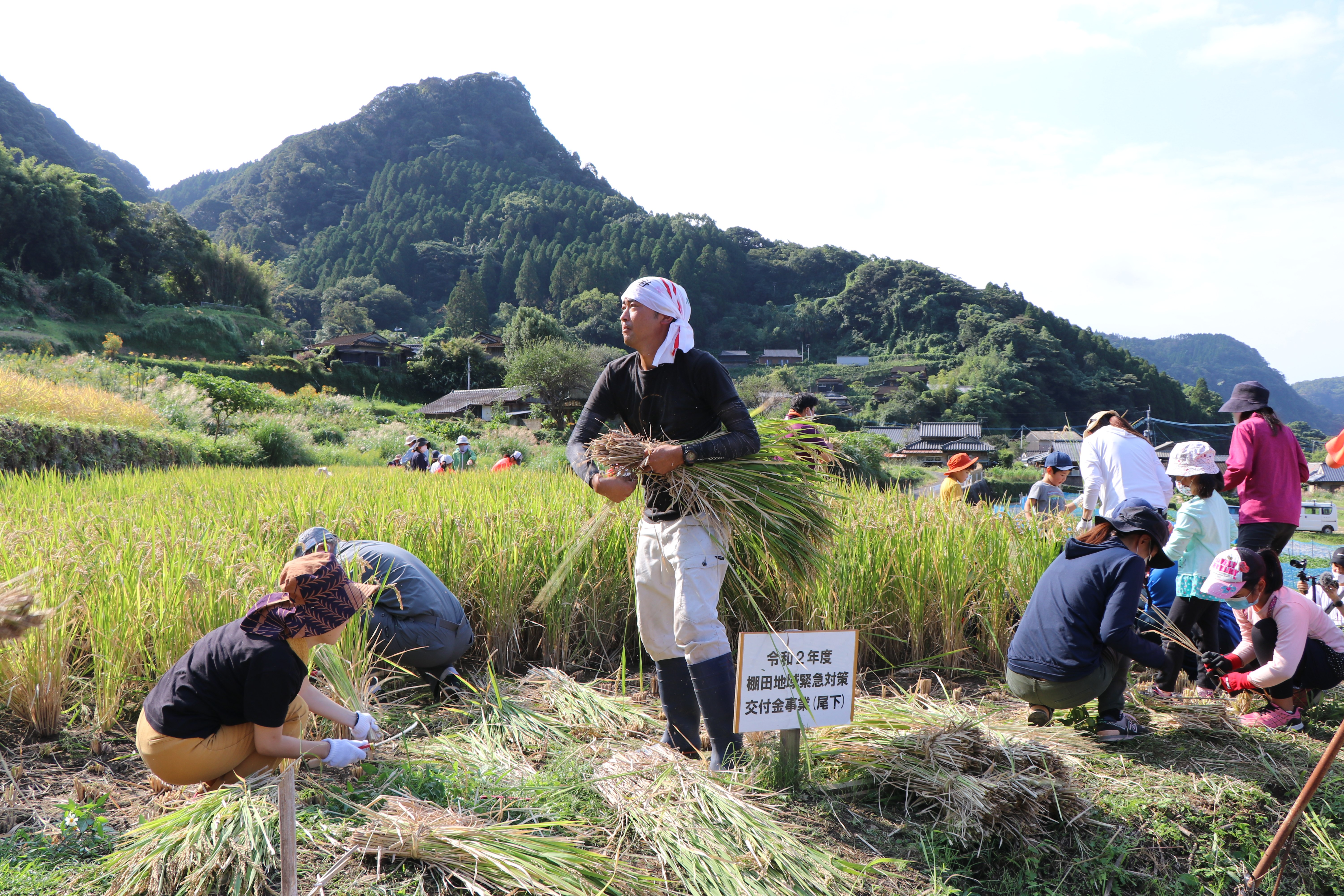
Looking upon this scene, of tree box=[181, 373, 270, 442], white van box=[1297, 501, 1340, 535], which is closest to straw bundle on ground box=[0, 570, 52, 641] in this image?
tree box=[181, 373, 270, 442]

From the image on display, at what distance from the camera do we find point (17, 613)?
51.4 inches

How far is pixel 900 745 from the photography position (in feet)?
7.69

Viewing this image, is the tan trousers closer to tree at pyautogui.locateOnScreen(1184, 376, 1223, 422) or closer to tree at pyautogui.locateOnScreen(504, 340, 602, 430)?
tree at pyautogui.locateOnScreen(504, 340, 602, 430)

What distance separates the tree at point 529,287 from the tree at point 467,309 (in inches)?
431

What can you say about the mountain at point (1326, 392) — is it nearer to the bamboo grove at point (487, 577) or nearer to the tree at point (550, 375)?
the tree at point (550, 375)

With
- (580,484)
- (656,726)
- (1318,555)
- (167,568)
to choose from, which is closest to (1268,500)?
(656,726)

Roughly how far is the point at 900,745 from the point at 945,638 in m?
1.31

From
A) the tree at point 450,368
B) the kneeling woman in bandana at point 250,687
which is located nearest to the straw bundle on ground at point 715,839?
the kneeling woman in bandana at point 250,687

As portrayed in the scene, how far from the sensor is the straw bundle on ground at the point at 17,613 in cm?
126

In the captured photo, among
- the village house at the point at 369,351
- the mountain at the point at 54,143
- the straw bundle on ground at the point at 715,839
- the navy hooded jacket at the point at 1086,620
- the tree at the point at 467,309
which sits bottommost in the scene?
the straw bundle on ground at the point at 715,839

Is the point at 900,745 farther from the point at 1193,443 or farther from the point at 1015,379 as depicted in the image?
the point at 1015,379

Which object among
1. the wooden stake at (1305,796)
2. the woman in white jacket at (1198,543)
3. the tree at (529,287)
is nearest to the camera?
the wooden stake at (1305,796)

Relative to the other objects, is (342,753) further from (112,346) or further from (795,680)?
(112,346)

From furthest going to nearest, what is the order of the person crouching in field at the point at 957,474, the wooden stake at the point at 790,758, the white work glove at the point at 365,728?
the person crouching in field at the point at 957,474, the wooden stake at the point at 790,758, the white work glove at the point at 365,728
